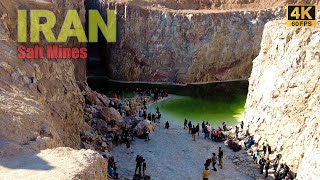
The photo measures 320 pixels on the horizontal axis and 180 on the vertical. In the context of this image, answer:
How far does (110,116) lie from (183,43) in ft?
Result: 64.1

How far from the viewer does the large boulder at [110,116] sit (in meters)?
29.0

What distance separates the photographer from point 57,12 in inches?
973

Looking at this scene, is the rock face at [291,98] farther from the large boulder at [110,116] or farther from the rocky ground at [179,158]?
the large boulder at [110,116]

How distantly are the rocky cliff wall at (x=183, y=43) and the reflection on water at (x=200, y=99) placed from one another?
5.76ft

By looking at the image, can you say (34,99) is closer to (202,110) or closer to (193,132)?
(193,132)

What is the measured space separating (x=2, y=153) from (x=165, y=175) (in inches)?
485

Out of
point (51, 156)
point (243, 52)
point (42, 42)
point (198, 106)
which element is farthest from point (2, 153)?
point (243, 52)

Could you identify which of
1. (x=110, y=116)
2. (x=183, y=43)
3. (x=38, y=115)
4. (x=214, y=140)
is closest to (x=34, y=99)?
(x=38, y=115)

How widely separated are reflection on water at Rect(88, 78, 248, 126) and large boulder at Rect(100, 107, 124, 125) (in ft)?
17.2

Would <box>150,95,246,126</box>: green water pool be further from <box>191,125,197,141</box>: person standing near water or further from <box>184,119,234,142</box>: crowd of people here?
<box>191,125,197,141</box>: person standing near water

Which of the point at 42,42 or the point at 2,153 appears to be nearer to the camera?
the point at 2,153

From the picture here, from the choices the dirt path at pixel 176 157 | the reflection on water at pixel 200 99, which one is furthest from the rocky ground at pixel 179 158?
the reflection on water at pixel 200 99

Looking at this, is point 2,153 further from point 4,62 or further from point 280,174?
point 280,174

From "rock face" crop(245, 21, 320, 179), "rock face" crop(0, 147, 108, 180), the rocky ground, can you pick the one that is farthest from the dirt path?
"rock face" crop(0, 147, 108, 180)
